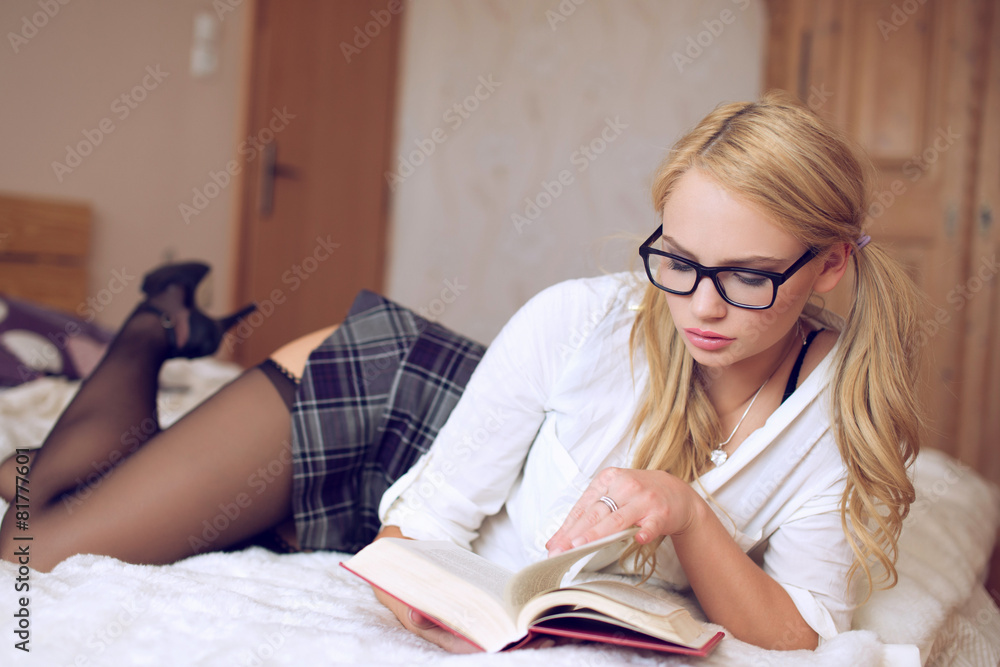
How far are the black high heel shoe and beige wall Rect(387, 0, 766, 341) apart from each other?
2.10 m

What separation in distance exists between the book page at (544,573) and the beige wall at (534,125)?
110 inches

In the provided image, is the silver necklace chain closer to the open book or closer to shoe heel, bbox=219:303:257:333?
the open book

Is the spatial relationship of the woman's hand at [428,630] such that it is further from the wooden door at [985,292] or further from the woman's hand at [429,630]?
the wooden door at [985,292]

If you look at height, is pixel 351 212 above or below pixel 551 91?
below

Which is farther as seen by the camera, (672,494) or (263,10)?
(263,10)

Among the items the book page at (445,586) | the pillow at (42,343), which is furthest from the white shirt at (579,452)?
the pillow at (42,343)

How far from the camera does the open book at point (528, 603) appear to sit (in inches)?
26.7

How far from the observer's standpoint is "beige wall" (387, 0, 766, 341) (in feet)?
11.6

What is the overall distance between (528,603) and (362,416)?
618mm

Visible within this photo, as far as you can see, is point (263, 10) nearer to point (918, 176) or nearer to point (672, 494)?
point (918, 176)

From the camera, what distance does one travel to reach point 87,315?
2.71 meters

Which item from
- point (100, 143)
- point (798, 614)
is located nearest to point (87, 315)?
point (100, 143)

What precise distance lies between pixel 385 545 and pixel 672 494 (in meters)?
0.32

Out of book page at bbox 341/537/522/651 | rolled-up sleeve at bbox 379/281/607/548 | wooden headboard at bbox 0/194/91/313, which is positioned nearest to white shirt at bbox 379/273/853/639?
rolled-up sleeve at bbox 379/281/607/548
